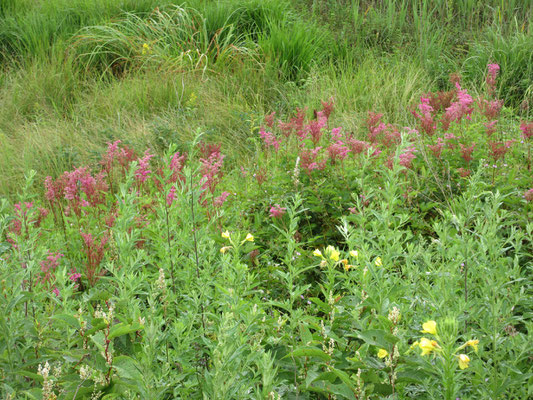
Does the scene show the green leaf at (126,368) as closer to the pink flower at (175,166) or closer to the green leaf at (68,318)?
the green leaf at (68,318)

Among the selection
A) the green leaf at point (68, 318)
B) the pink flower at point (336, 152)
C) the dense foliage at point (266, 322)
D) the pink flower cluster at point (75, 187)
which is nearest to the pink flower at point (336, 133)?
the pink flower at point (336, 152)

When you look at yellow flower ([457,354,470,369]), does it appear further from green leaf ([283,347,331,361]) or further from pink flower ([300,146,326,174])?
pink flower ([300,146,326,174])

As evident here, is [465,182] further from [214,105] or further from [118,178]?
[214,105]

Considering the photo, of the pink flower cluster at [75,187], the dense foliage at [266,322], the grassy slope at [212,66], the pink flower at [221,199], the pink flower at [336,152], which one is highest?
the dense foliage at [266,322]

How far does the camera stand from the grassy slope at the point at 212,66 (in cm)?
556

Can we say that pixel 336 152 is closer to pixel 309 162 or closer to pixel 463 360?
pixel 309 162

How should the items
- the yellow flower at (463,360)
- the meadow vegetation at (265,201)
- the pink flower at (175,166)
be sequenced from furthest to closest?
the pink flower at (175,166) < the meadow vegetation at (265,201) < the yellow flower at (463,360)

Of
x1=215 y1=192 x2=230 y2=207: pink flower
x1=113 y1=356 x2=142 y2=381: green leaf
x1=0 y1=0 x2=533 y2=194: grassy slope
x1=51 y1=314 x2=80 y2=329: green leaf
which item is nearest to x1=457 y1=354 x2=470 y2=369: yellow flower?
x1=113 y1=356 x2=142 y2=381: green leaf

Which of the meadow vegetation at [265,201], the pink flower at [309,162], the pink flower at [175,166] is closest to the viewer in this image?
the meadow vegetation at [265,201]

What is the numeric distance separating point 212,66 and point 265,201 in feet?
12.8

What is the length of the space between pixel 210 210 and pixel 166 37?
5010 mm

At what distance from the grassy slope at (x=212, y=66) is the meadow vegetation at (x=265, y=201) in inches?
1.5

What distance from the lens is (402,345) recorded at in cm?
159

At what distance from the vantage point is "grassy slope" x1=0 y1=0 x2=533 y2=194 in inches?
219
